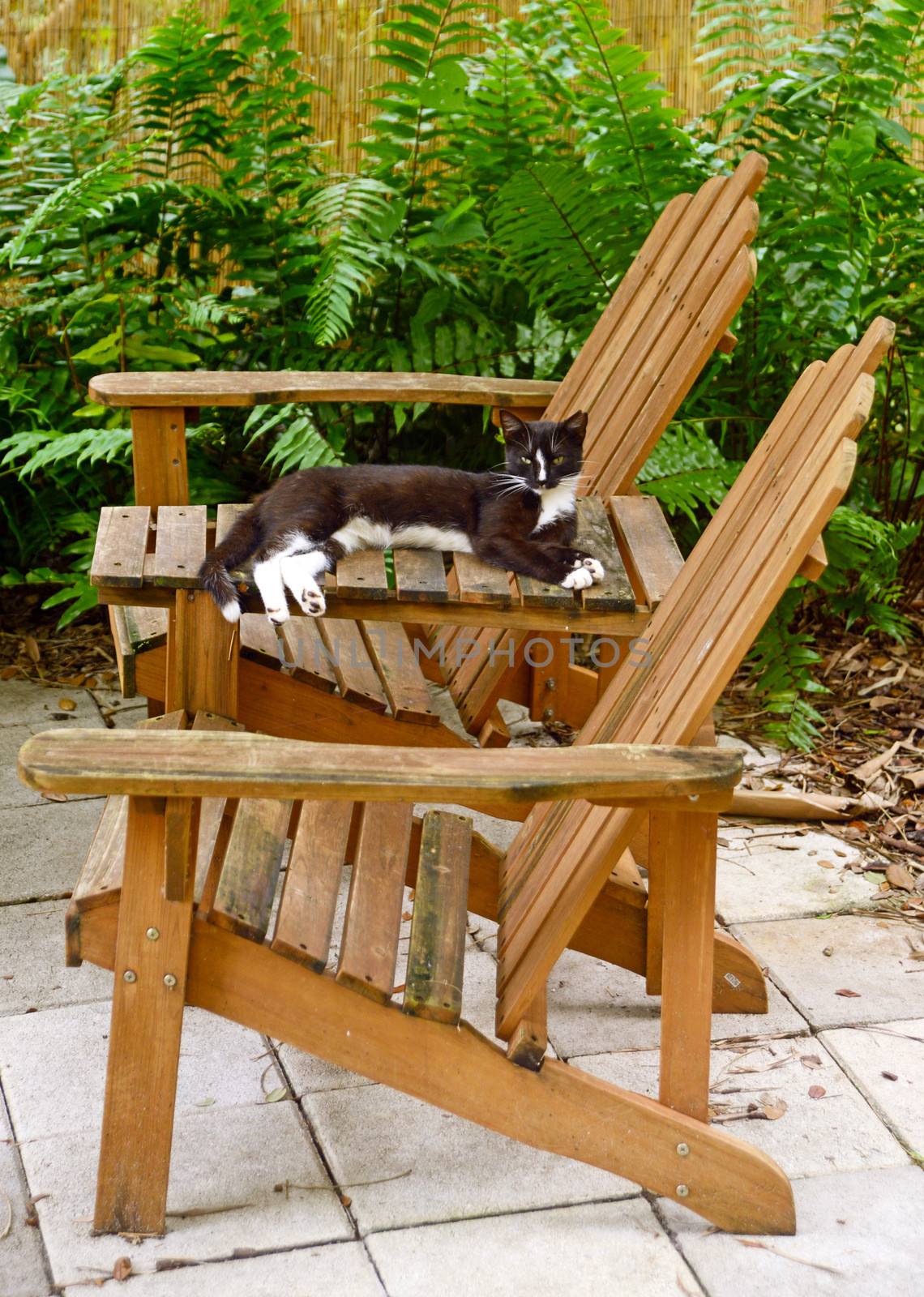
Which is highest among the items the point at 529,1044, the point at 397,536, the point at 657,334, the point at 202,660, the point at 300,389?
the point at 657,334

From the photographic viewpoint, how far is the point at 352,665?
289 centimetres

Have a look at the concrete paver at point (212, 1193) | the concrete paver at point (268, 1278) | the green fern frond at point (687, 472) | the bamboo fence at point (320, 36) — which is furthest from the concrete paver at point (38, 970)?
the bamboo fence at point (320, 36)

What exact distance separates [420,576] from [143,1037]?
0.91 metres

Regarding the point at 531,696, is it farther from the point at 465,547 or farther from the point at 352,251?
the point at 352,251

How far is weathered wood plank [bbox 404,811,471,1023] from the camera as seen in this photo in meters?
1.89

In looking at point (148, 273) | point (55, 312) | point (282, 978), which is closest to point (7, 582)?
point (55, 312)

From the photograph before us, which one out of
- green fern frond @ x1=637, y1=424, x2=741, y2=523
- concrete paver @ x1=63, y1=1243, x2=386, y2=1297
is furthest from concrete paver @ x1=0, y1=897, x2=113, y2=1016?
green fern frond @ x1=637, y1=424, x2=741, y2=523

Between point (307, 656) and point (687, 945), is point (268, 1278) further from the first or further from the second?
point (307, 656)

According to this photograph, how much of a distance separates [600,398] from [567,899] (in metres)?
1.51

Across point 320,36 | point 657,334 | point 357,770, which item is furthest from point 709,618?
point 320,36

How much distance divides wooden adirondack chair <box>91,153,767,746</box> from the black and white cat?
0.27 ft

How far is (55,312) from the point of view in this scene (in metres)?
4.12

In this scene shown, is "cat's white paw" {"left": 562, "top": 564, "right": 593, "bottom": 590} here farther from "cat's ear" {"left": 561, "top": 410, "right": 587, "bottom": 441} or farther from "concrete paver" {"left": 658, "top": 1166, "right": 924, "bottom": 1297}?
"concrete paver" {"left": 658, "top": 1166, "right": 924, "bottom": 1297}

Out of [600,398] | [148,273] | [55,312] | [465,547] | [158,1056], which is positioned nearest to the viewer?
[158,1056]
